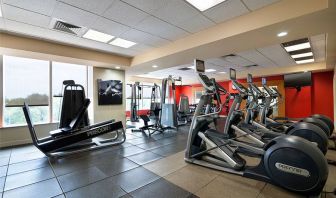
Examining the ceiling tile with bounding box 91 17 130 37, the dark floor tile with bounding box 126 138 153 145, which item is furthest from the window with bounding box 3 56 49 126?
the ceiling tile with bounding box 91 17 130 37

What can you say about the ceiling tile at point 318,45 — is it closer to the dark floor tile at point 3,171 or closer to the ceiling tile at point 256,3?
the ceiling tile at point 256,3

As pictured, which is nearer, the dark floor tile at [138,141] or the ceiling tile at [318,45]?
the ceiling tile at [318,45]

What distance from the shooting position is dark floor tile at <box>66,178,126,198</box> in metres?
2.04

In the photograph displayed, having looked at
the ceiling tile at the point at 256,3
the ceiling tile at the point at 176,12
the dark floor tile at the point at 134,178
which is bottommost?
the dark floor tile at the point at 134,178

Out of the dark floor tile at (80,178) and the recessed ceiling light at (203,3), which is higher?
the recessed ceiling light at (203,3)

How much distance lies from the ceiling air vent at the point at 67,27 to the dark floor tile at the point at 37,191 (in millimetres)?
2765

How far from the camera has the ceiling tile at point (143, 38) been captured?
369 centimetres

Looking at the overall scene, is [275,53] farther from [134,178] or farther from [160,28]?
[134,178]

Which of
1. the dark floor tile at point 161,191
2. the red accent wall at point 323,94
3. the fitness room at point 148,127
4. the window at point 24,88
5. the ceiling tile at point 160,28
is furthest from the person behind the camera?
the red accent wall at point 323,94

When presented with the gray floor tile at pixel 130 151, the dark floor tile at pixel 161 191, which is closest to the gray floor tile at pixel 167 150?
the gray floor tile at pixel 130 151

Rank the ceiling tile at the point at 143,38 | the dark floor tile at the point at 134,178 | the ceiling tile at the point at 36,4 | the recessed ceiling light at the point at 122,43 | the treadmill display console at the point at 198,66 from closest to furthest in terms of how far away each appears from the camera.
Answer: the dark floor tile at the point at 134,178, the ceiling tile at the point at 36,4, the treadmill display console at the point at 198,66, the ceiling tile at the point at 143,38, the recessed ceiling light at the point at 122,43

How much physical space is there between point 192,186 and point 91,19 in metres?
3.23

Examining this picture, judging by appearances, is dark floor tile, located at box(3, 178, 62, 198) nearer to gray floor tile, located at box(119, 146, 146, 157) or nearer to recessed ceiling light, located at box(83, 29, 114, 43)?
gray floor tile, located at box(119, 146, 146, 157)

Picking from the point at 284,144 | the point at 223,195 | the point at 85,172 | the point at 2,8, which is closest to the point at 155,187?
the point at 223,195
